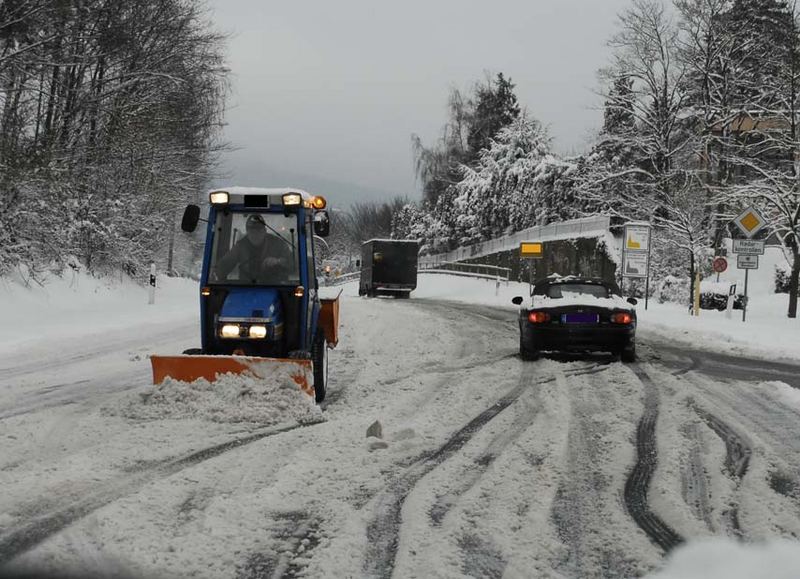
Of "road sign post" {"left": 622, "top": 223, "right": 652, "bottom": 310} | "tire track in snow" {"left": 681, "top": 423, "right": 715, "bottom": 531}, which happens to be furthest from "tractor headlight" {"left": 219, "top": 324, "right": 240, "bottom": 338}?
"road sign post" {"left": 622, "top": 223, "right": 652, "bottom": 310}

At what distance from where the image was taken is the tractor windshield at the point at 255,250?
7.57m

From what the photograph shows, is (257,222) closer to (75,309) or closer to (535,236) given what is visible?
(75,309)

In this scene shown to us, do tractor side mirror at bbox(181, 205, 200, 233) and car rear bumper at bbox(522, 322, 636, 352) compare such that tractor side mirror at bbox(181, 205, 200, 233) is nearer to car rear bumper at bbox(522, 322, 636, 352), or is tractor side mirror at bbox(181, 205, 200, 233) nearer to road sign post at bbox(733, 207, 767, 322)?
car rear bumper at bbox(522, 322, 636, 352)

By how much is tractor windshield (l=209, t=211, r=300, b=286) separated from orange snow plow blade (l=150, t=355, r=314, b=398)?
3.67 feet

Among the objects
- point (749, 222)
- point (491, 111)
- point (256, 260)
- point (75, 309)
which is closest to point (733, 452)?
point (256, 260)

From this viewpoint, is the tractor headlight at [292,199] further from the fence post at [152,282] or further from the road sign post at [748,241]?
the fence post at [152,282]

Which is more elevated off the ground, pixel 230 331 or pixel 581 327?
pixel 230 331

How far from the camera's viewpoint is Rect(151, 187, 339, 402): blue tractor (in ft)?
23.4

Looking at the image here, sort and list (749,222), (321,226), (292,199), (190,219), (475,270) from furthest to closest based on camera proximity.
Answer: (475,270) < (749,222) < (321,226) < (292,199) < (190,219)

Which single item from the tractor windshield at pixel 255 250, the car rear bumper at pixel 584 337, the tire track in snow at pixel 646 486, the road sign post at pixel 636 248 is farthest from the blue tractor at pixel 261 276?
the road sign post at pixel 636 248

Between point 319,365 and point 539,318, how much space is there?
4750 millimetres

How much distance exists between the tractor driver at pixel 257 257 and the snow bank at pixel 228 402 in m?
1.30

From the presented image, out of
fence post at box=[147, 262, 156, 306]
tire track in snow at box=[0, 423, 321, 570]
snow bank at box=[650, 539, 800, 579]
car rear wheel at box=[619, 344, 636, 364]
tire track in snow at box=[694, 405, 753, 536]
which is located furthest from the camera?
fence post at box=[147, 262, 156, 306]

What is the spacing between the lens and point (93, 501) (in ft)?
13.6
